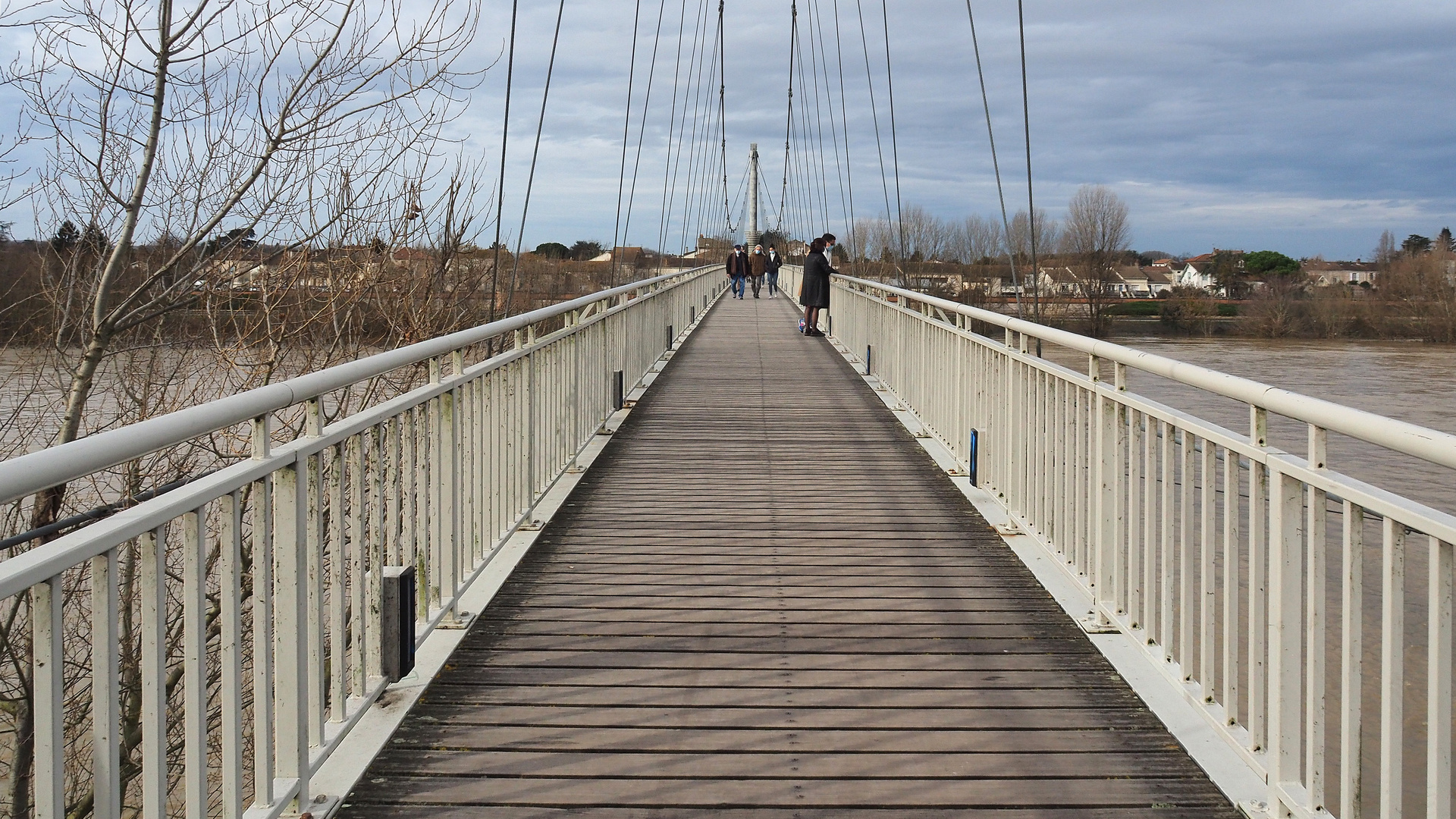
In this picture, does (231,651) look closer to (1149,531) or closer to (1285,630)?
(1285,630)

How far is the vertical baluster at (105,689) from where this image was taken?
1.62 meters

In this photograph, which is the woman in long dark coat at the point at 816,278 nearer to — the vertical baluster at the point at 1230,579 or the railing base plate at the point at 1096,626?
the railing base plate at the point at 1096,626

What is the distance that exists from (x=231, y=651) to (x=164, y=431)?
515mm

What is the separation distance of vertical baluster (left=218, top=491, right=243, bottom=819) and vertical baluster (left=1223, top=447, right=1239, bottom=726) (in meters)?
1.96

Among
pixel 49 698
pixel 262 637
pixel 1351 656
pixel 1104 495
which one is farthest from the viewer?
pixel 1104 495

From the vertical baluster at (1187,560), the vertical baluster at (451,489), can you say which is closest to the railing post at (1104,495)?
the vertical baluster at (1187,560)

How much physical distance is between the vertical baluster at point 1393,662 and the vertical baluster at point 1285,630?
32cm

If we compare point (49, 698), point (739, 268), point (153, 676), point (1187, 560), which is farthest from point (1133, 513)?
point (739, 268)

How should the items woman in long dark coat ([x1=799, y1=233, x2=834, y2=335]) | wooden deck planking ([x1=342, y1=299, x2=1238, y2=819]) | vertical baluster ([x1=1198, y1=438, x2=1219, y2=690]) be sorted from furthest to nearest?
woman in long dark coat ([x1=799, y1=233, x2=834, y2=335]), vertical baluster ([x1=1198, y1=438, x2=1219, y2=690]), wooden deck planking ([x1=342, y1=299, x2=1238, y2=819])

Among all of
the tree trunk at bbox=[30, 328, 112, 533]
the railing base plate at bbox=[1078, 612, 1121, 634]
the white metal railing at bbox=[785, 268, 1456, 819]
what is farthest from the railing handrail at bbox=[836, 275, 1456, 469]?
the tree trunk at bbox=[30, 328, 112, 533]

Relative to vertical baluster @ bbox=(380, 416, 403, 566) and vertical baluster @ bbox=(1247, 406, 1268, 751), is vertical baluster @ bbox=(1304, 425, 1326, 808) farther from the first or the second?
vertical baluster @ bbox=(380, 416, 403, 566)

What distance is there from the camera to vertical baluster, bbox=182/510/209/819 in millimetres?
1902

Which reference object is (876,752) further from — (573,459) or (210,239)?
(210,239)

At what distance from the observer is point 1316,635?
223 centimetres
